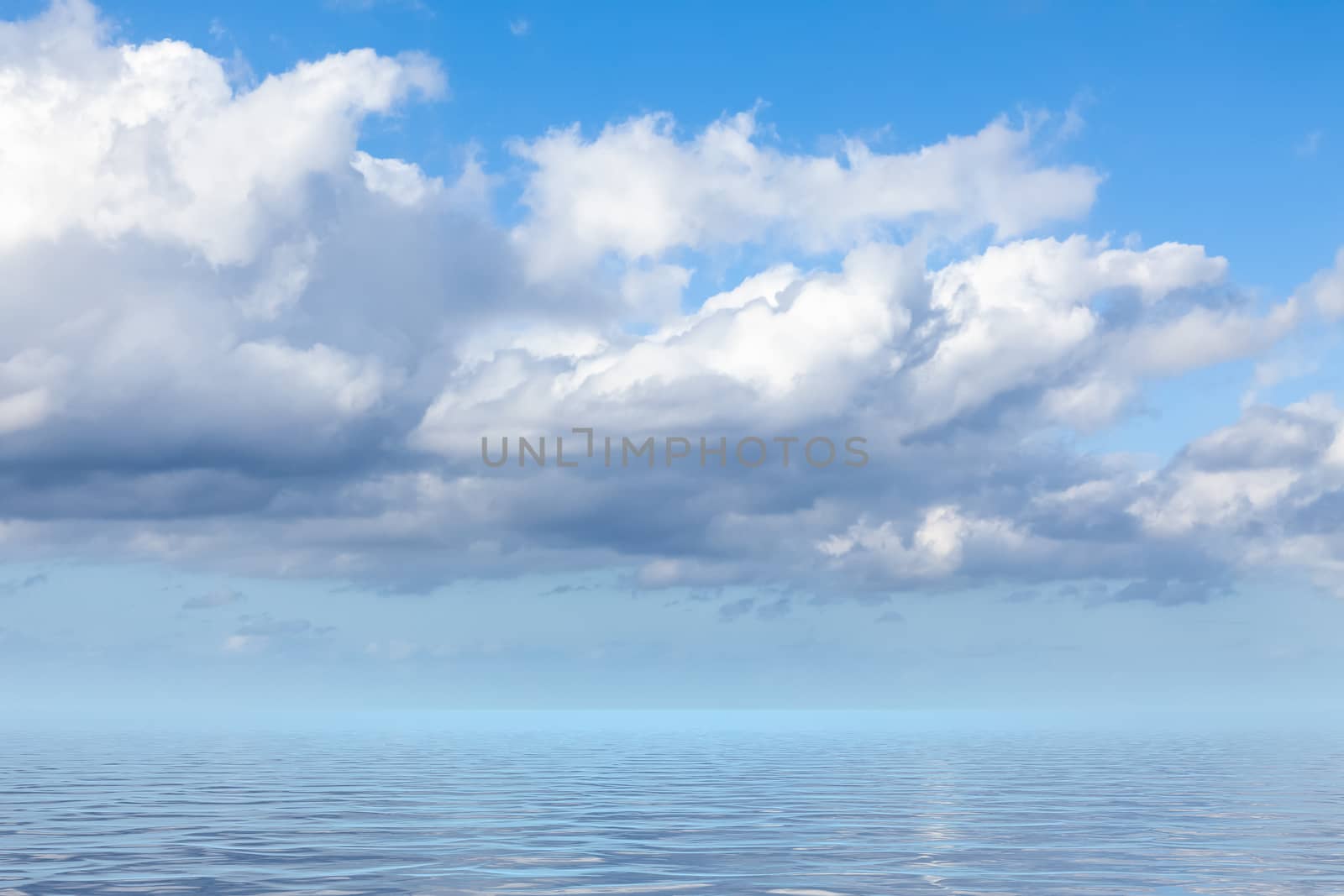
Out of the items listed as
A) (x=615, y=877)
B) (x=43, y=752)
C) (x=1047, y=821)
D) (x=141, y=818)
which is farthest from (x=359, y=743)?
(x=615, y=877)

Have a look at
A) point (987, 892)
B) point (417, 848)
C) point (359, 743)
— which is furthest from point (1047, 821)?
point (359, 743)

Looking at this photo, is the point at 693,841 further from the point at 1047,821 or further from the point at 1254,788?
the point at 1254,788

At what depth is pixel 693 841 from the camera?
41188 mm

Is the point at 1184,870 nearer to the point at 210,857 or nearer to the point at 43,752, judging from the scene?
the point at 210,857

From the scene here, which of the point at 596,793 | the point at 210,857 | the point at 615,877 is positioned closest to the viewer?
the point at 615,877

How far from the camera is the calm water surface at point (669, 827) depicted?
32312 millimetres

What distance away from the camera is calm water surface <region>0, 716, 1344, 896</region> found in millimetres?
32312

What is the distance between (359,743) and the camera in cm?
14125

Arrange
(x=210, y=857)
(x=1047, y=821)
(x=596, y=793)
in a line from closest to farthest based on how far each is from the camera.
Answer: (x=210, y=857) → (x=1047, y=821) → (x=596, y=793)

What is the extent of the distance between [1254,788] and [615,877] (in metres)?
46.7

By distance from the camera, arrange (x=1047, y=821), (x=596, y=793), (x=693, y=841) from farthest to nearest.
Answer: (x=596, y=793) < (x=1047, y=821) < (x=693, y=841)

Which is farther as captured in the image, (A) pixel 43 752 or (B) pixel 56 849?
(A) pixel 43 752

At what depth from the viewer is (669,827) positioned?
45969 mm

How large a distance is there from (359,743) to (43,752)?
3704cm
